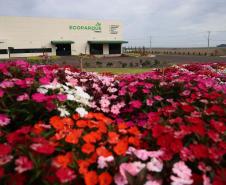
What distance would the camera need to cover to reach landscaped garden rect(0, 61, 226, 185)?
200 centimetres

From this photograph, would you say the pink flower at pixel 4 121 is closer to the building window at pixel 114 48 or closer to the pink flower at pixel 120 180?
the pink flower at pixel 120 180

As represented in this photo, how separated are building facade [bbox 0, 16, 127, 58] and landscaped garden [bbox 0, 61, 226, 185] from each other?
1880 inches

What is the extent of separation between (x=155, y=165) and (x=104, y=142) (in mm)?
494

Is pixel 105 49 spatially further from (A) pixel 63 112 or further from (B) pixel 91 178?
(B) pixel 91 178

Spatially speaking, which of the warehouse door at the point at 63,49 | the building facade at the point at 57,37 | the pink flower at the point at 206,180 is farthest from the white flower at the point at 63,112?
the warehouse door at the point at 63,49

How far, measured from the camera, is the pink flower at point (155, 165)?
209cm

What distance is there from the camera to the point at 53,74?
4465mm

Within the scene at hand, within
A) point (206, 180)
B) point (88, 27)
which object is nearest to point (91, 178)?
point (206, 180)

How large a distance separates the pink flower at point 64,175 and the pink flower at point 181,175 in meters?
0.63

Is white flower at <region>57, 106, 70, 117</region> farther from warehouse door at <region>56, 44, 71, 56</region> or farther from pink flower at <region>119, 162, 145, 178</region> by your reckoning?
warehouse door at <region>56, 44, 71, 56</region>

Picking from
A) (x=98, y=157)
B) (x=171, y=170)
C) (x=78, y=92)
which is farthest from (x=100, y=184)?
(x=78, y=92)

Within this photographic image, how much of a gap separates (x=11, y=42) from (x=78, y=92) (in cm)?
4881

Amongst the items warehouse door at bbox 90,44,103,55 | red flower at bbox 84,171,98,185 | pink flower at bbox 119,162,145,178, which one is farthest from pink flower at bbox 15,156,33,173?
warehouse door at bbox 90,44,103,55

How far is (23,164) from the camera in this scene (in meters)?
1.93
